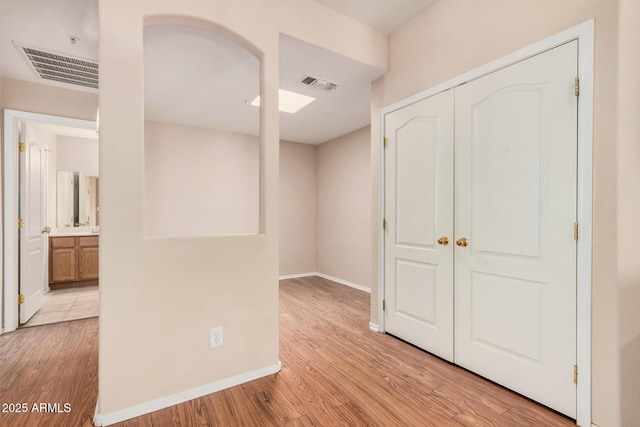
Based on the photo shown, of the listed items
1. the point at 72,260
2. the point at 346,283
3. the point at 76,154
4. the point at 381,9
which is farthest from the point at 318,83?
the point at 72,260

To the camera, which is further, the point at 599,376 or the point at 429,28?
the point at 429,28

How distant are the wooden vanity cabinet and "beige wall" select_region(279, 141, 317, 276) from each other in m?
3.16

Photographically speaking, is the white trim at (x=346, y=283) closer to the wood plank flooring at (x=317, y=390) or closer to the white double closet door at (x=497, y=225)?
the wood plank flooring at (x=317, y=390)

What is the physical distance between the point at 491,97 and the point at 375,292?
1.96 m

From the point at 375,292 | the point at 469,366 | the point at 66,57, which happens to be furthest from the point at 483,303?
the point at 66,57

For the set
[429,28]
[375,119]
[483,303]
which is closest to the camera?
[483,303]

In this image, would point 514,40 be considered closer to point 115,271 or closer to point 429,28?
point 429,28

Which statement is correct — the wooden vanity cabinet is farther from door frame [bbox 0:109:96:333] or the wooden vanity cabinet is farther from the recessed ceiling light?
the recessed ceiling light

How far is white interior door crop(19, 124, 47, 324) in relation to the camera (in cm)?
314

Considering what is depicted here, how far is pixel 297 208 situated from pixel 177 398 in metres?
4.10

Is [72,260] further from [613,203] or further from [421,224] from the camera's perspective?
[613,203]

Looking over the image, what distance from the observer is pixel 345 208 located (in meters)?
5.16

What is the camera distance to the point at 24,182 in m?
3.13

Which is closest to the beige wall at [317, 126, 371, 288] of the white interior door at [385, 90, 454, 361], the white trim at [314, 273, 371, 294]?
the white trim at [314, 273, 371, 294]
